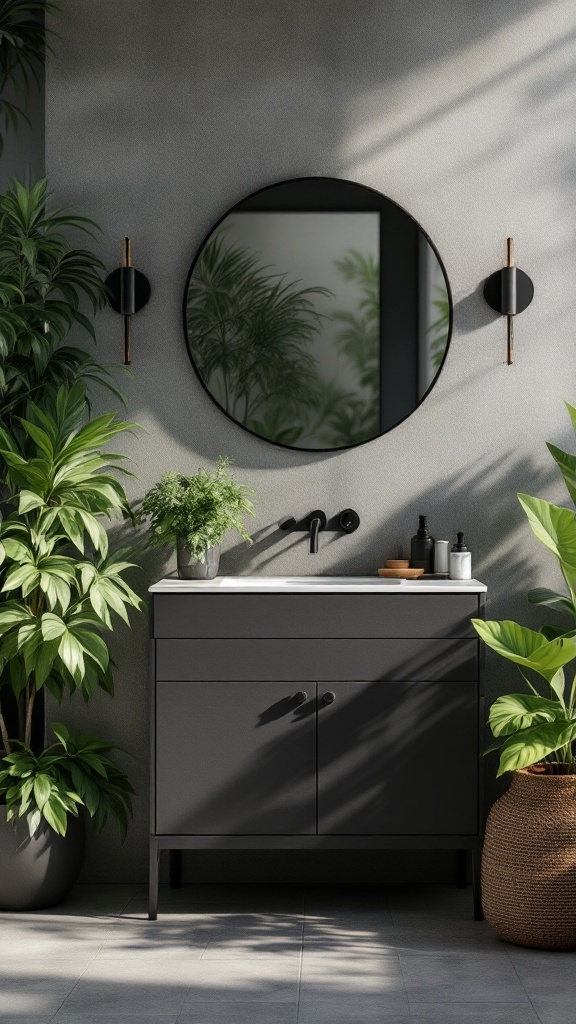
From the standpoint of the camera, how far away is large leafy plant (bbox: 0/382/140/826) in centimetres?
308

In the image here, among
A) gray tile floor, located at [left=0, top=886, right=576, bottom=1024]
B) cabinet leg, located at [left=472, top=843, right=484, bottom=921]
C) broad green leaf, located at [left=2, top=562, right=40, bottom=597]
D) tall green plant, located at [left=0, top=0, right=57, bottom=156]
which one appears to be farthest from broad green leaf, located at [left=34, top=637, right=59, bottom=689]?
tall green plant, located at [left=0, top=0, right=57, bottom=156]

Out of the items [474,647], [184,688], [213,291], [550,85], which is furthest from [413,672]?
[550,85]

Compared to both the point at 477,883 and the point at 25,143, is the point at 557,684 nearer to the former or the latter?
the point at 477,883

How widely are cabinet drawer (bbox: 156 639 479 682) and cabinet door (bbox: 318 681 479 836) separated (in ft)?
0.36

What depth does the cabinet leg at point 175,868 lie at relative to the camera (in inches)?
137

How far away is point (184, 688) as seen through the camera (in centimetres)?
314

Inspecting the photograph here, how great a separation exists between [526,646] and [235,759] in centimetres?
87

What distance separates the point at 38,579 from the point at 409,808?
1224 mm

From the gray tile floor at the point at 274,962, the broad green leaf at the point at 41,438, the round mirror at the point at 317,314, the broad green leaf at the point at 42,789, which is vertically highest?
the round mirror at the point at 317,314

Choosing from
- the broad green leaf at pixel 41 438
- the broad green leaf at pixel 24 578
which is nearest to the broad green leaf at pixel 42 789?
the broad green leaf at pixel 24 578

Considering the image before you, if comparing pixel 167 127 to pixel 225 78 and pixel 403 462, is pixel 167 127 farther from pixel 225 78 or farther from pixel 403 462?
pixel 403 462

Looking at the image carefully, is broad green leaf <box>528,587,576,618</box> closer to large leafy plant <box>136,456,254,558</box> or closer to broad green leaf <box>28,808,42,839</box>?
large leafy plant <box>136,456,254,558</box>

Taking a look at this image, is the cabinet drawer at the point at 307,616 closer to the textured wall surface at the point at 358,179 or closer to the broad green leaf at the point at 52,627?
the broad green leaf at the point at 52,627

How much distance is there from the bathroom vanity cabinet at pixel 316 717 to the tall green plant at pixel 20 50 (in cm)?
184
